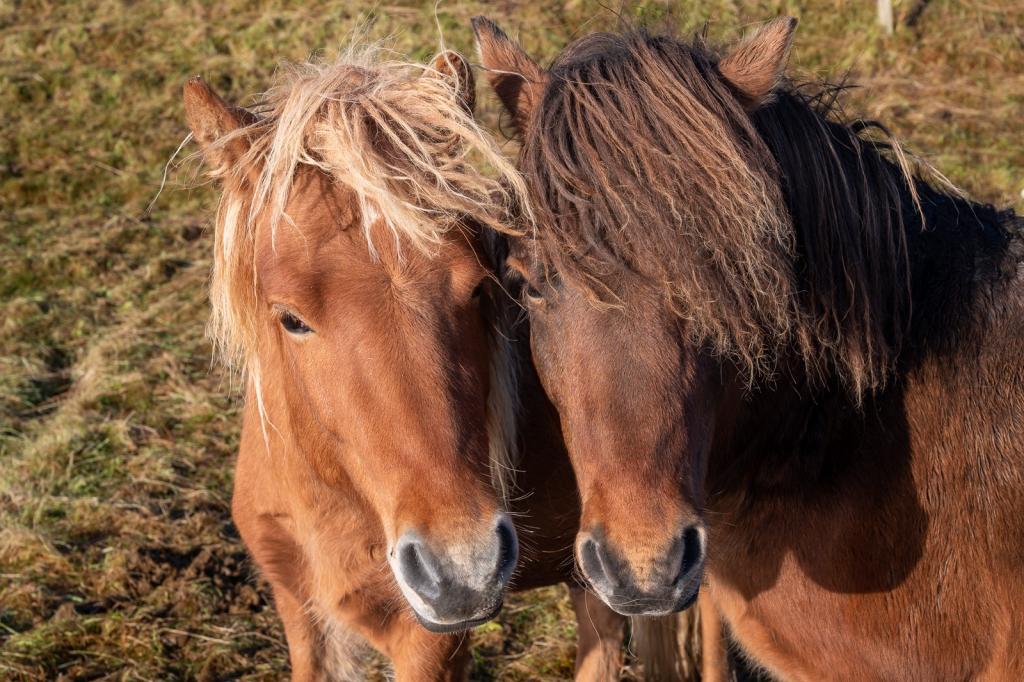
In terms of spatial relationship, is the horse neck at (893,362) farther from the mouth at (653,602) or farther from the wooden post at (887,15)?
the wooden post at (887,15)

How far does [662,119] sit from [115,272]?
5.84 m

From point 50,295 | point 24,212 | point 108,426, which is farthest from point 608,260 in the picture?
point 24,212

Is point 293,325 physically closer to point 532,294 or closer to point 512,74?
point 532,294

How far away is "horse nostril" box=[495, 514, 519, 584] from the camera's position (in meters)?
2.20

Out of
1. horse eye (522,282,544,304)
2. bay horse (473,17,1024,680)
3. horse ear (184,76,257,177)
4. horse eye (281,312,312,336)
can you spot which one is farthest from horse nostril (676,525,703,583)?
horse ear (184,76,257,177)

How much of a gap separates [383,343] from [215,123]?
808 millimetres

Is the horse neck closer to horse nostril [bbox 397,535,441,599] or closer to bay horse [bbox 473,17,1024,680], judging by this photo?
bay horse [bbox 473,17,1024,680]

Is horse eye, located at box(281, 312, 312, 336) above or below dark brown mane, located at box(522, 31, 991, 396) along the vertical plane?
below

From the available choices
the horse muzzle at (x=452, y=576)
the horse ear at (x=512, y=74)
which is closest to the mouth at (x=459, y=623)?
the horse muzzle at (x=452, y=576)

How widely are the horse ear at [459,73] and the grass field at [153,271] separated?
1.71 feet

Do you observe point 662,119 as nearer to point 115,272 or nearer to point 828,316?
point 828,316

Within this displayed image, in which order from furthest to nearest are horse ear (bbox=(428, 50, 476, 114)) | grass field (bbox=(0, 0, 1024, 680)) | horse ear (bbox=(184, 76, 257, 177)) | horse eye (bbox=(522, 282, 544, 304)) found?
grass field (bbox=(0, 0, 1024, 680))
horse ear (bbox=(428, 50, 476, 114))
horse ear (bbox=(184, 76, 257, 177))
horse eye (bbox=(522, 282, 544, 304))

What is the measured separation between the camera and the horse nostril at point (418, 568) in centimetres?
216

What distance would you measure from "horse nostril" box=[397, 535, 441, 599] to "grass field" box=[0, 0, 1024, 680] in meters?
1.49
